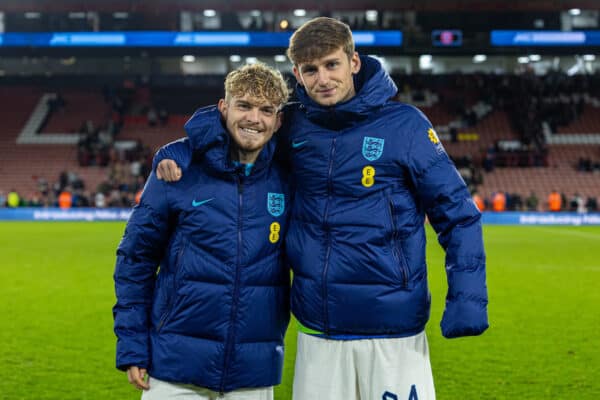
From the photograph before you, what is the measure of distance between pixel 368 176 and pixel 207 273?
0.70m

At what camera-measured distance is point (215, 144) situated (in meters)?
2.59

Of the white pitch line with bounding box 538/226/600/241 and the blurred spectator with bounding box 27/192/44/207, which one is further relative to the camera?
the blurred spectator with bounding box 27/192/44/207

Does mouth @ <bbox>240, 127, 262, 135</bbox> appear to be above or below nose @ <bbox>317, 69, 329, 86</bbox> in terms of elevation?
below

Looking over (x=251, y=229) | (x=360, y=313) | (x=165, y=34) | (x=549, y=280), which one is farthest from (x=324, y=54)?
(x=165, y=34)

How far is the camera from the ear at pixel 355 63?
2615mm

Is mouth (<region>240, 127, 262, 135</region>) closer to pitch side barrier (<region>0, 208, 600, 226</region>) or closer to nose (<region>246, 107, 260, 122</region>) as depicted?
nose (<region>246, 107, 260, 122</region>)

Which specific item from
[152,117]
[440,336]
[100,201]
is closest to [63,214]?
[100,201]

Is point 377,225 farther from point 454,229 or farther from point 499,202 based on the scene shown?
point 499,202

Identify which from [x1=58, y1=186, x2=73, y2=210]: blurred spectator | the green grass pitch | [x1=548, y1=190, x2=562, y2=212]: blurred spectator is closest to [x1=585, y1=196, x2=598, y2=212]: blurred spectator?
[x1=548, y1=190, x2=562, y2=212]: blurred spectator

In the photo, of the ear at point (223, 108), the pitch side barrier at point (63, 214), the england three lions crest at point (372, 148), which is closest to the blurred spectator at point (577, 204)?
the pitch side barrier at point (63, 214)

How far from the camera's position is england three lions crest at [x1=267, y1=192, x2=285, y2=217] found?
2641 millimetres

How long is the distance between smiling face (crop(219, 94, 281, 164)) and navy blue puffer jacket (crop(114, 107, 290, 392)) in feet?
0.16

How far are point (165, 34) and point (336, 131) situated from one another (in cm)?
2799

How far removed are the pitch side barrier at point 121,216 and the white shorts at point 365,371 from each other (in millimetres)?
20572
